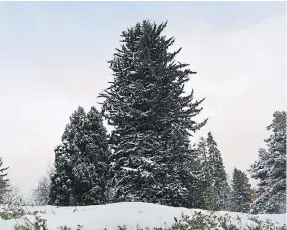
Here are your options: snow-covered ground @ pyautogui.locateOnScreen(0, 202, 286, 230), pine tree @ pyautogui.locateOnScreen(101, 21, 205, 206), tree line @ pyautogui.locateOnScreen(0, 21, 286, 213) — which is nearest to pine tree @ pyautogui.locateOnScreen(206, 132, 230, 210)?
tree line @ pyautogui.locateOnScreen(0, 21, 286, 213)

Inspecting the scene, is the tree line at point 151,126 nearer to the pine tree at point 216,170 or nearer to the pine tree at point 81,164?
the pine tree at point 81,164

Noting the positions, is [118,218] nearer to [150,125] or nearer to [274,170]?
[150,125]

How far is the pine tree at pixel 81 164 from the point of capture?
24797 mm

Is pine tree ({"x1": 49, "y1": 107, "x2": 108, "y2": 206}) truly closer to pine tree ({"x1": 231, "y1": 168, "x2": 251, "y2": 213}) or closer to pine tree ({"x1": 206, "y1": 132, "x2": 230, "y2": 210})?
pine tree ({"x1": 206, "y1": 132, "x2": 230, "y2": 210})

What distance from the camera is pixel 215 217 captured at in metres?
8.12

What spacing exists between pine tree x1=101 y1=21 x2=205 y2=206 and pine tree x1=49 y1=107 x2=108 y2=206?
529 centimetres

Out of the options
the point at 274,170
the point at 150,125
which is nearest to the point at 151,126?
the point at 150,125

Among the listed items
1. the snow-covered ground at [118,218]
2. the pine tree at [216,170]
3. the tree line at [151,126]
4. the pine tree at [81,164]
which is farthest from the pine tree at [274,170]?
the pine tree at [216,170]

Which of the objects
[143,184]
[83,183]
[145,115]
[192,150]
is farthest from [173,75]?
[83,183]

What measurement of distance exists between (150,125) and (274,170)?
37.0 ft

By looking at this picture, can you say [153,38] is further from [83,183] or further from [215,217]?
[215,217]

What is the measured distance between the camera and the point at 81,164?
25203 millimetres

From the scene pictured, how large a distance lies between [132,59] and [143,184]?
714 cm

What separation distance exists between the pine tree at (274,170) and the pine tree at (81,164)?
11539mm
